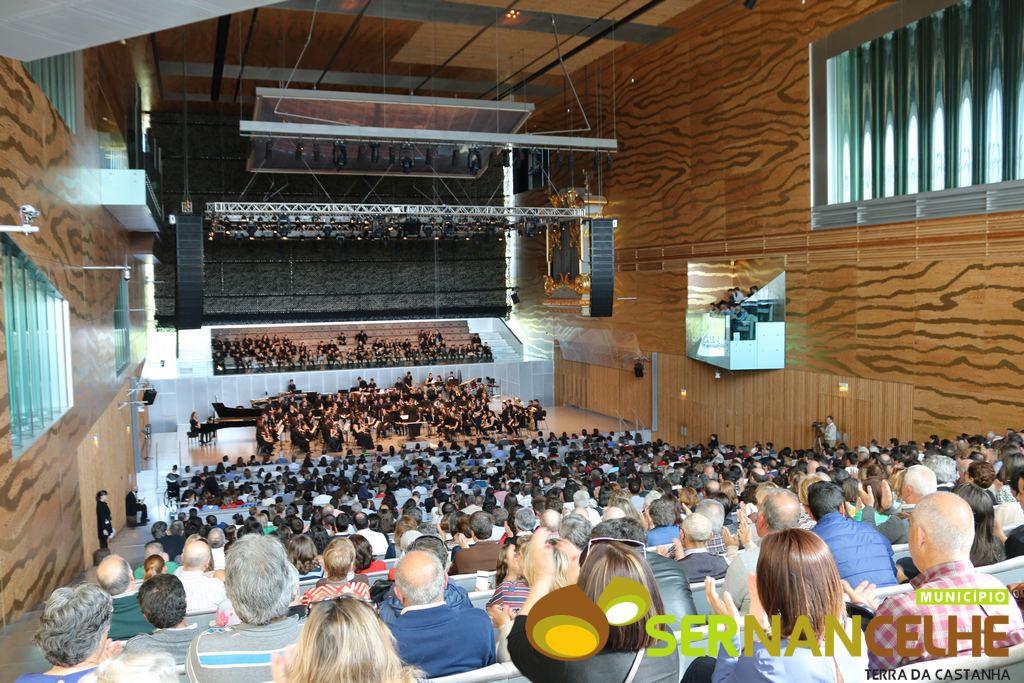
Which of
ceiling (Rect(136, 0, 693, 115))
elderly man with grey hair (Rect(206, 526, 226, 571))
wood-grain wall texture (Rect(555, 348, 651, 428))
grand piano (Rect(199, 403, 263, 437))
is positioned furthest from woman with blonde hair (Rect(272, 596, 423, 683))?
wood-grain wall texture (Rect(555, 348, 651, 428))

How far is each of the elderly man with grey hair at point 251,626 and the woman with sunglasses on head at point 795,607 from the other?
1276mm

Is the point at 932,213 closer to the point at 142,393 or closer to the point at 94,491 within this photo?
the point at 94,491

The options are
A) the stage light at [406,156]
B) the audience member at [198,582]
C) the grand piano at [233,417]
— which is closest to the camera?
the audience member at [198,582]

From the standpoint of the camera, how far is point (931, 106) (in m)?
12.5

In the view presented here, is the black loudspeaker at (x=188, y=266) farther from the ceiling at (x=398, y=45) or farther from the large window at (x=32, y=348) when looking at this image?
the ceiling at (x=398, y=45)

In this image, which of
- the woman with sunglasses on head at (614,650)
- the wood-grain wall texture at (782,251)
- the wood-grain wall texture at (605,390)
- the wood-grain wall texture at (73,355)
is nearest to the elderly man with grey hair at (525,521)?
the woman with sunglasses on head at (614,650)

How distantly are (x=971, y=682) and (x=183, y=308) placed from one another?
11817 mm

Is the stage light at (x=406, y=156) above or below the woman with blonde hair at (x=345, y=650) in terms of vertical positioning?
above

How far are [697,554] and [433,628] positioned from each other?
5.65 feet

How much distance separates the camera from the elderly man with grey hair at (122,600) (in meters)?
3.77

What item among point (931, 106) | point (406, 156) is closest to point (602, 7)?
point (406, 156)

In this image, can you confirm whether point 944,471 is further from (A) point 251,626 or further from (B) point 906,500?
(A) point 251,626

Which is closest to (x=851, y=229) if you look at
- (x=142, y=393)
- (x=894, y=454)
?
(x=894, y=454)

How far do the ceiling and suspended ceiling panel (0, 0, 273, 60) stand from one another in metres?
10.1
